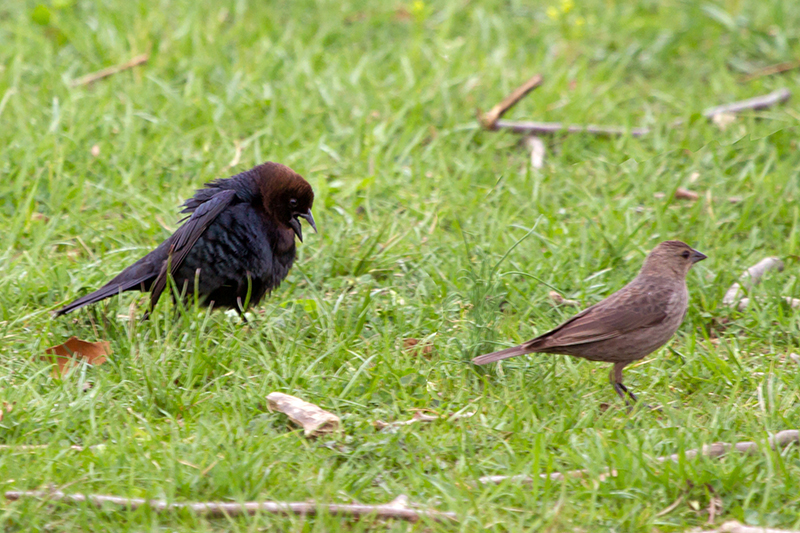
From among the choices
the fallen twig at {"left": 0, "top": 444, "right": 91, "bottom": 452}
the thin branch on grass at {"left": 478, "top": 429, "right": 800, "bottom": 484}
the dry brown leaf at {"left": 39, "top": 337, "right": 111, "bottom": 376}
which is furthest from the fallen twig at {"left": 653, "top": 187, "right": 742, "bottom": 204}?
the fallen twig at {"left": 0, "top": 444, "right": 91, "bottom": 452}

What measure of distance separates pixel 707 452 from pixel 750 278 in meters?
1.62

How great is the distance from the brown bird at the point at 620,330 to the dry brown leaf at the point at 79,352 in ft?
5.24

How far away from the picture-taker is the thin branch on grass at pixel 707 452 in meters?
3.14

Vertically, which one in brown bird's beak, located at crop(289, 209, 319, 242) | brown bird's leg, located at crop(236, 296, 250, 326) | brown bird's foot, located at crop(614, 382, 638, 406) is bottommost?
brown bird's foot, located at crop(614, 382, 638, 406)

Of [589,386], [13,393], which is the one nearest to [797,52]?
[589,386]

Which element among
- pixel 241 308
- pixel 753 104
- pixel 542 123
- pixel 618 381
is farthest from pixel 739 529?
pixel 753 104

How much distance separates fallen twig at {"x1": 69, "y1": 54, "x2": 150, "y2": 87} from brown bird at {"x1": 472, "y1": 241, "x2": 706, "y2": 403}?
3.99 m

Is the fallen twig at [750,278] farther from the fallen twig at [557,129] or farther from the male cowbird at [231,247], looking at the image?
the male cowbird at [231,247]

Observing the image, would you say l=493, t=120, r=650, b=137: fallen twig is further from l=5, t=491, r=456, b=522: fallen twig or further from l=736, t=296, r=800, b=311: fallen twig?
l=5, t=491, r=456, b=522: fallen twig

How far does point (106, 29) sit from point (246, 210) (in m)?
3.24

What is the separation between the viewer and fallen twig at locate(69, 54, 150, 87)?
6.29 m

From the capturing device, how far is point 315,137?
19.2ft

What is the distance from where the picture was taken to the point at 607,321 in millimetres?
3705

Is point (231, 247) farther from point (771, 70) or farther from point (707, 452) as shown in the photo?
point (771, 70)
